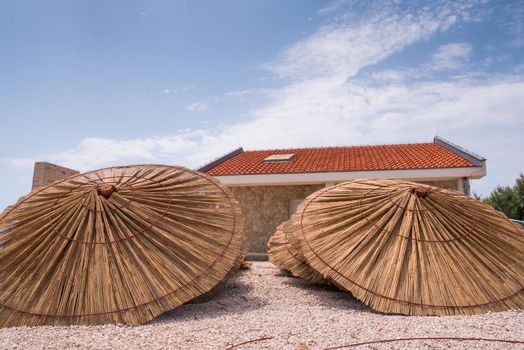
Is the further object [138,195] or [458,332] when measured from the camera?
[138,195]

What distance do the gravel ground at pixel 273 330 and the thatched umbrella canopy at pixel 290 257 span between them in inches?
32.3

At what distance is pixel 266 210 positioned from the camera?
1065 cm

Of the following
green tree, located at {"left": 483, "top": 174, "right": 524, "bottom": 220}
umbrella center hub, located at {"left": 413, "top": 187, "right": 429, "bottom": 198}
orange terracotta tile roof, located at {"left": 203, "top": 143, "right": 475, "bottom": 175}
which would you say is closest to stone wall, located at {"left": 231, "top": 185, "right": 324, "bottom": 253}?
orange terracotta tile roof, located at {"left": 203, "top": 143, "right": 475, "bottom": 175}

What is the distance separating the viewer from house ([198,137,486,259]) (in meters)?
9.52

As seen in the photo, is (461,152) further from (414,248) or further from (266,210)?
(414,248)

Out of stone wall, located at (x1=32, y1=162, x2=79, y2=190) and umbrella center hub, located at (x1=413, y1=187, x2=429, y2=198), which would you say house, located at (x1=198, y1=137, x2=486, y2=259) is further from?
umbrella center hub, located at (x1=413, y1=187, x2=429, y2=198)

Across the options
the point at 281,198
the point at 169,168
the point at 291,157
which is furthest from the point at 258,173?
the point at 169,168

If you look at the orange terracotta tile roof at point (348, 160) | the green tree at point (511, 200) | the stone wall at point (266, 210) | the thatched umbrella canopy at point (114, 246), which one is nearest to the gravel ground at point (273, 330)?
the thatched umbrella canopy at point (114, 246)

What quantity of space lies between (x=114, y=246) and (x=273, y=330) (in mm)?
1602

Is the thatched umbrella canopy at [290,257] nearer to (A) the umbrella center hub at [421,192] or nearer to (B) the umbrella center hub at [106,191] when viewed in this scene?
(A) the umbrella center hub at [421,192]

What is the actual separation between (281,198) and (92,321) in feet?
24.8

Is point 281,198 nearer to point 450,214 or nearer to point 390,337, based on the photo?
point 450,214

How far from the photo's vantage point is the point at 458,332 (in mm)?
3037

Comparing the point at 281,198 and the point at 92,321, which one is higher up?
the point at 281,198
